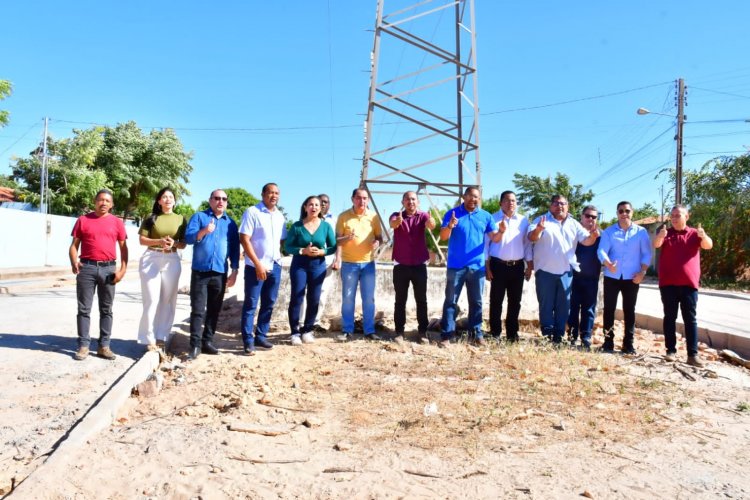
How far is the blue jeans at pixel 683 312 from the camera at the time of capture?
5.80 meters

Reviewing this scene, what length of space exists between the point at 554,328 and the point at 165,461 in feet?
15.3

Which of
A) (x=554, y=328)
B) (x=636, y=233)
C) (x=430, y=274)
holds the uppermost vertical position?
(x=636, y=233)

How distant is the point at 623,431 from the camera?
A: 3.61 m

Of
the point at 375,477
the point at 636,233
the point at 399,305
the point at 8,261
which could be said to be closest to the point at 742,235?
the point at 636,233

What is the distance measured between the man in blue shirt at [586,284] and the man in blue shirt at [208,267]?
4077mm

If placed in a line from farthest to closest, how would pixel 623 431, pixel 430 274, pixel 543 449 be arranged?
pixel 430 274 → pixel 623 431 → pixel 543 449

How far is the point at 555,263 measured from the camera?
6227 millimetres

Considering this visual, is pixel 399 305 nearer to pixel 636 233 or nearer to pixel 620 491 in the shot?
pixel 636 233

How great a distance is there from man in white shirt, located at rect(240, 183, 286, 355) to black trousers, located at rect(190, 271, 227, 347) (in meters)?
0.32

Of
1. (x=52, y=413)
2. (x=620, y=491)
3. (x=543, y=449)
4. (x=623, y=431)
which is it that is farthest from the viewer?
(x=52, y=413)

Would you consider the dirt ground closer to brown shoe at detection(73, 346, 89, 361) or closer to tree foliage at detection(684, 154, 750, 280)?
brown shoe at detection(73, 346, 89, 361)

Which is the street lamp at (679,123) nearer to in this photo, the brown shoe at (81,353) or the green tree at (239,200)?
the brown shoe at (81,353)

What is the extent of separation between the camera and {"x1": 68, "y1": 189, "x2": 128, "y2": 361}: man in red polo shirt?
5406 mm

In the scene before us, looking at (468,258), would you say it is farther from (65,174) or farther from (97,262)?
(65,174)
